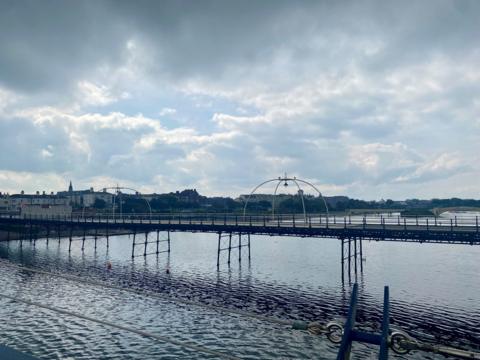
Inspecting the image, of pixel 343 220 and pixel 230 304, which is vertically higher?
pixel 343 220

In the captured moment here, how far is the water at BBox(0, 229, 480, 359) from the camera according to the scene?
2147cm

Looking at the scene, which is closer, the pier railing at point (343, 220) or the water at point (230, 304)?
the water at point (230, 304)

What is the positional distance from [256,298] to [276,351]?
11582mm

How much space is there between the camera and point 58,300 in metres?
31.0

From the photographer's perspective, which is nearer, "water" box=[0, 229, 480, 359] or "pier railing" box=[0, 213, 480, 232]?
"water" box=[0, 229, 480, 359]

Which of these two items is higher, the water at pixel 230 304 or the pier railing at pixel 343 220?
the pier railing at pixel 343 220

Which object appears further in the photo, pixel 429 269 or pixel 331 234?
pixel 429 269

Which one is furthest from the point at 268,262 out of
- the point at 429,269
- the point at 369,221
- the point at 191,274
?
the point at 429,269

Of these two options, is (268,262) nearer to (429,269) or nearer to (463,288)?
(429,269)

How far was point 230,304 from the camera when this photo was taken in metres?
30.5

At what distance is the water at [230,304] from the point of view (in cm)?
2147

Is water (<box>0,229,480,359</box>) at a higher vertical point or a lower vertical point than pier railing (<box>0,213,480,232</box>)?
lower

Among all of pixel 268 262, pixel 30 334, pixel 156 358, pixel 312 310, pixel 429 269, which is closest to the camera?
pixel 156 358

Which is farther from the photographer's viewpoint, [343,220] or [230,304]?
[343,220]
